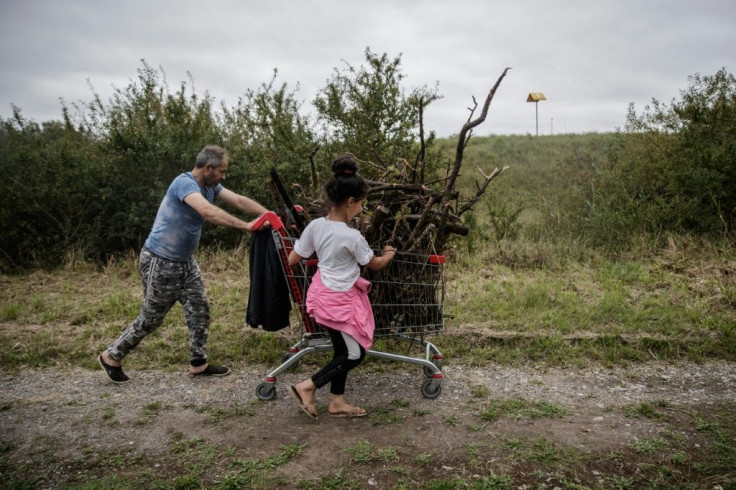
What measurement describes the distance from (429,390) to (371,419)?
59 centimetres

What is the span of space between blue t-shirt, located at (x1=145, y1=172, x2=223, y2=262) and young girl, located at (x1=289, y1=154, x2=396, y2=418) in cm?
120

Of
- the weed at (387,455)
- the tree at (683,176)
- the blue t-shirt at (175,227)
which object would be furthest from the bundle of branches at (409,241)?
the tree at (683,176)

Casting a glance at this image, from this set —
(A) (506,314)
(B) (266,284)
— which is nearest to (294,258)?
(B) (266,284)

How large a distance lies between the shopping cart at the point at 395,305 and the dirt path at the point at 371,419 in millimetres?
261

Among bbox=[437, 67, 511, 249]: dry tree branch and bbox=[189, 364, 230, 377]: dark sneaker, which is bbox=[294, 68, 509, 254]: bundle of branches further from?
bbox=[189, 364, 230, 377]: dark sneaker

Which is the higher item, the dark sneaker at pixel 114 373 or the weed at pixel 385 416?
the dark sneaker at pixel 114 373

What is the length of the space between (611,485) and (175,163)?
7.78 metres

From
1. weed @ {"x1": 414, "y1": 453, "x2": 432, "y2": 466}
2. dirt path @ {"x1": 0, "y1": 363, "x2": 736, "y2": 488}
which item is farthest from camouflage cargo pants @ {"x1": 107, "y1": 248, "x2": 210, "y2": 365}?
weed @ {"x1": 414, "y1": 453, "x2": 432, "y2": 466}

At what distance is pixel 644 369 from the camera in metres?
4.70

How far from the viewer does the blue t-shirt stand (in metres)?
4.38

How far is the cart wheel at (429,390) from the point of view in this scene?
13.7 ft

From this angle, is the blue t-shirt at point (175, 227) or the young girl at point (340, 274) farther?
the blue t-shirt at point (175, 227)

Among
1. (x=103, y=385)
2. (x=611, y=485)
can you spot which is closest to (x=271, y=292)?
(x=103, y=385)

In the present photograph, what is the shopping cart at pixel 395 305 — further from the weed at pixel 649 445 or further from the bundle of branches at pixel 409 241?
the weed at pixel 649 445
